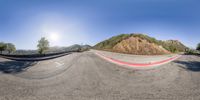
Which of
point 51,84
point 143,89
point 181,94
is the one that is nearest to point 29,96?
point 51,84

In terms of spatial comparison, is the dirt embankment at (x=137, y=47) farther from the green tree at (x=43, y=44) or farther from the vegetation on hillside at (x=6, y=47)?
the vegetation on hillside at (x=6, y=47)

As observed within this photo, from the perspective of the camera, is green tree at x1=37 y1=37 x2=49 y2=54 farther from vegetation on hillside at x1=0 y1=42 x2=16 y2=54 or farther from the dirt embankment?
the dirt embankment

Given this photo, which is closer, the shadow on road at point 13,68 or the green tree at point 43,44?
the shadow on road at point 13,68

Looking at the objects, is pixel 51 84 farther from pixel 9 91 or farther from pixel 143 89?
pixel 143 89

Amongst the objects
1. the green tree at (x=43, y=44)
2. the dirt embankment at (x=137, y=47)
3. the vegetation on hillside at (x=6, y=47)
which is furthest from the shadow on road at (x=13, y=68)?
the vegetation on hillside at (x=6, y=47)

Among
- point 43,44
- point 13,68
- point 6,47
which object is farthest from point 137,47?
point 6,47

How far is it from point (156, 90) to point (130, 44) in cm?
6430

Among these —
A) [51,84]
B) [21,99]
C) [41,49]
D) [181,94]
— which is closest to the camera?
[21,99]

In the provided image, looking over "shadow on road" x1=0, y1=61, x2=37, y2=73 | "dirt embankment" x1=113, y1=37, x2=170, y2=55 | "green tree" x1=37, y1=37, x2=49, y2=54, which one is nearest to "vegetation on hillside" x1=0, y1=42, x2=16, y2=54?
"green tree" x1=37, y1=37, x2=49, y2=54

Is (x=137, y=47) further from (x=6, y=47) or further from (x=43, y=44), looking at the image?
(x=6, y=47)

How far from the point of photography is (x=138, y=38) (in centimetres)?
7431

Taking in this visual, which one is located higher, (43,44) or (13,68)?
(43,44)

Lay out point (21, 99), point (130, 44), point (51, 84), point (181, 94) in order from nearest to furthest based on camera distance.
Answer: point (21, 99) → point (181, 94) → point (51, 84) → point (130, 44)

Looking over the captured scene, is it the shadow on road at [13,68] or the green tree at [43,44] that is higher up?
the green tree at [43,44]
